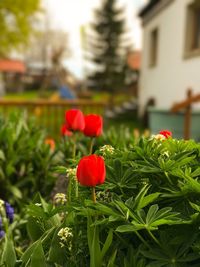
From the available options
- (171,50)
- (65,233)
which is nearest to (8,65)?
(171,50)

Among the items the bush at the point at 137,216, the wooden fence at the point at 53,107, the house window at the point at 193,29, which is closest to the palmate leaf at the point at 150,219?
the bush at the point at 137,216

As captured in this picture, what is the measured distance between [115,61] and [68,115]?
120 ft

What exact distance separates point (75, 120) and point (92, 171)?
2.68 ft

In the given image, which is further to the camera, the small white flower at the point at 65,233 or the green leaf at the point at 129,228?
the small white flower at the point at 65,233

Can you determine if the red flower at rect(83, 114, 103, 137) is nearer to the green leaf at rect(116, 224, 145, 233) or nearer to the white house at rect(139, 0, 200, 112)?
the green leaf at rect(116, 224, 145, 233)

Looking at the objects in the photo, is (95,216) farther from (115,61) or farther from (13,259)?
(115,61)

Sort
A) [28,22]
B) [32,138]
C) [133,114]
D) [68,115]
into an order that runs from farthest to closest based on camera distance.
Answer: [28,22] → [133,114] → [32,138] → [68,115]

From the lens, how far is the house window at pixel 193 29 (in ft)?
41.9

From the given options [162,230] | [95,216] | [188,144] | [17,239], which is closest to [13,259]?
[95,216]

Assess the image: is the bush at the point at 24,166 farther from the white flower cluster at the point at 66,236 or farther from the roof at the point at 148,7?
the roof at the point at 148,7

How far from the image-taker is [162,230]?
1.20 meters

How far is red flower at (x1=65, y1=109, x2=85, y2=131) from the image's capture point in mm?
2016

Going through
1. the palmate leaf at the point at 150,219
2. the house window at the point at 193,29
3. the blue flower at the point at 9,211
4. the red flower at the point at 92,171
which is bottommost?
the blue flower at the point at 9,211

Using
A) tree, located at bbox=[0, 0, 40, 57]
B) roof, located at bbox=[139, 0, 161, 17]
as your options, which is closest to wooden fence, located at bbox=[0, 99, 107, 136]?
roof, located at bbox=[139, 0, 161, 17]
